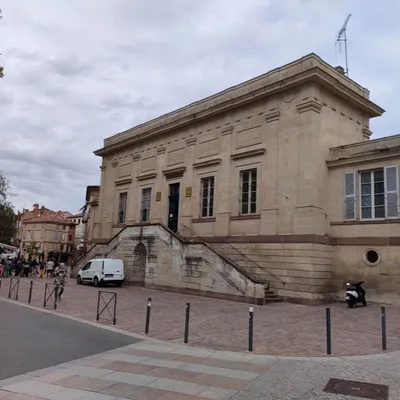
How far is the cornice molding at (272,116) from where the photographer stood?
67.1ft

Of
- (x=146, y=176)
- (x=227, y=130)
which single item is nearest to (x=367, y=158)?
(x=227, y=130)

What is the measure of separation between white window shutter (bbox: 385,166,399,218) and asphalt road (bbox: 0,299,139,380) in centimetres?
1207

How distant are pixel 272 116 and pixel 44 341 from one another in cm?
1520

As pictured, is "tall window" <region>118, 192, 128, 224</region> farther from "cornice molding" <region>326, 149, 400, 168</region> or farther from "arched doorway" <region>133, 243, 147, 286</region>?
"cornice molding" <region>326, 149, 400, 168</region>

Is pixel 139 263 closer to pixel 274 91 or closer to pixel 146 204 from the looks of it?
pixel 146 204

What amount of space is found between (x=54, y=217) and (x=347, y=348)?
301ft

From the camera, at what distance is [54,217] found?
9369 centimetres

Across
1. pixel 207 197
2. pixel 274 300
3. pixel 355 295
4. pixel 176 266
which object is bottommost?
pixel 274 300

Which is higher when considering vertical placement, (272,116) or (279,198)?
(272,116)

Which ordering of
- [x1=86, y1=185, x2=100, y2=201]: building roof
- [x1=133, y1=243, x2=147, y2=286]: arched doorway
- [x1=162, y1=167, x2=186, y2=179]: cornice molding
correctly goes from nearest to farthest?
[x1=133, y1=243, x2=147, y2=286]: arched doorway, [x1=162, y1=167, x2=186, y2=179]: cornice molding, [x1=86, y1=185, x2=100, y2=201]: building roof

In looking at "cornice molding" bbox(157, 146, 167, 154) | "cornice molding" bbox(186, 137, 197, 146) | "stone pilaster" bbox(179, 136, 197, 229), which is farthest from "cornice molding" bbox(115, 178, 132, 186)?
"cornice molding" bbox(186, 137, 197, 146)

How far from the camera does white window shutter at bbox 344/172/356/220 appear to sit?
59.9ft

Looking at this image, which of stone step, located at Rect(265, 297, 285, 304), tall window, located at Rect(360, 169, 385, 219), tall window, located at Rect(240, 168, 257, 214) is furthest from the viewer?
tall window, located at Rect(240, 168, 257, 214)

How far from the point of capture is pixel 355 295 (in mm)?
15961
